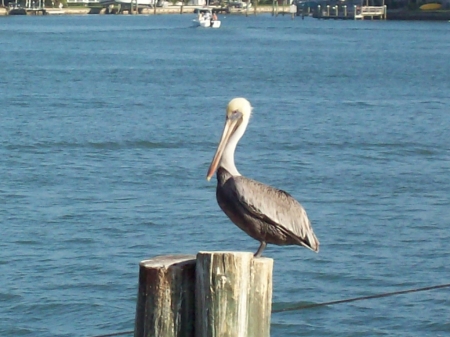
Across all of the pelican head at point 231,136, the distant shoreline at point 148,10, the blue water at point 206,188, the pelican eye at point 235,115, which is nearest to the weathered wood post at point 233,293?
the pelican head at point 231,136

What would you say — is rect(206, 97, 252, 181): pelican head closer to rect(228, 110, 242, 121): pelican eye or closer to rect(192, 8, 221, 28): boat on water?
rect(228, 110, 242, 121): pelican eye

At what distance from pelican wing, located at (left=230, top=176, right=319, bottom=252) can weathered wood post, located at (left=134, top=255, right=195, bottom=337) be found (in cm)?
70

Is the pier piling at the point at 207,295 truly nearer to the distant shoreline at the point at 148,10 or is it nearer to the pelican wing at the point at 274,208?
the pelican wing at the point at 274,208

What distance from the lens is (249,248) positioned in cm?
1700

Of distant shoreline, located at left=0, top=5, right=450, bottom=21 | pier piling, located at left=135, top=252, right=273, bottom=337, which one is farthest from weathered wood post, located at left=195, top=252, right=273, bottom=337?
distant shoreline, located at left=0, top=5, right=450, bottom=21

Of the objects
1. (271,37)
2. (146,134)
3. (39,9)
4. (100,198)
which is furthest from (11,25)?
(100,198)

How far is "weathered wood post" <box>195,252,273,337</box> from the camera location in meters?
5.13

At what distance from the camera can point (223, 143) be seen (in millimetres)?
6066

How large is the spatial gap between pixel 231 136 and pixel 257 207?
18.7 inches

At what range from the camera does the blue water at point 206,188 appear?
14734 mm

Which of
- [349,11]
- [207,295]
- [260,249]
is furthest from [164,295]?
[349,11]

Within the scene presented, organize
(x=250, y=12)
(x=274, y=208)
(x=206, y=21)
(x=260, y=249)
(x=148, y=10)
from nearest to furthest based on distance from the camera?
(x=260, y=249) < (x=274, y=208) < (x=206, y=21) < (x=148, y=10) < (x=250, y=12)

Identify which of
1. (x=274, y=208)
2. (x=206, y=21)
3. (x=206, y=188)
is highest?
(x=274, y=208)

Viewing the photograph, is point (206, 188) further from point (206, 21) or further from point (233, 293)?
point (206, 21)
